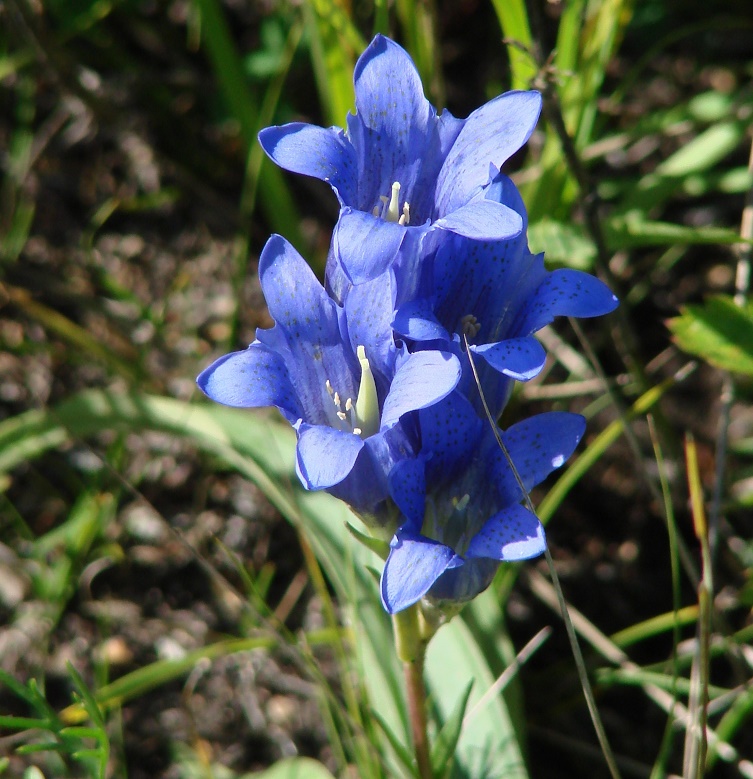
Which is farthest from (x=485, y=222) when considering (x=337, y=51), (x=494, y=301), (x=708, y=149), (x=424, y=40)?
(x=708, y=149)

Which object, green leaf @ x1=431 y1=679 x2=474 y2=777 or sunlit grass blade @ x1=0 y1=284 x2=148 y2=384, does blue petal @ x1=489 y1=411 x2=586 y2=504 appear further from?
sunlit grass blade @ x1=0 y1=284 x2=148 y2=384

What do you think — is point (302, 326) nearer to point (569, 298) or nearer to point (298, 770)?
point (569, 298)

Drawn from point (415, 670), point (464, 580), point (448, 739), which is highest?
point (464, 580)

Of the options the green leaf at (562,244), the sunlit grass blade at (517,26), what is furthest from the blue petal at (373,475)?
the sunlit grass blade at (517,26)

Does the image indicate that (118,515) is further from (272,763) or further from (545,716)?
(545,716)

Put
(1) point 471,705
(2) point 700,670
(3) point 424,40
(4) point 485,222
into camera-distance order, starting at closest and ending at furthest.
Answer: (4) point 485,222, (2) point 700,670, (1) point 471,705, (3) point 424,40

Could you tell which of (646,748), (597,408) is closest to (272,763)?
(646,748)

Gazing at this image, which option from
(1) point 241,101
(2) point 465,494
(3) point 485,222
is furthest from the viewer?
(1) point 241,101

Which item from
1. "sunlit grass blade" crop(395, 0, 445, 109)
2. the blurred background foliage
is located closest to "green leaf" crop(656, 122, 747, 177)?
the blurred background foliage
